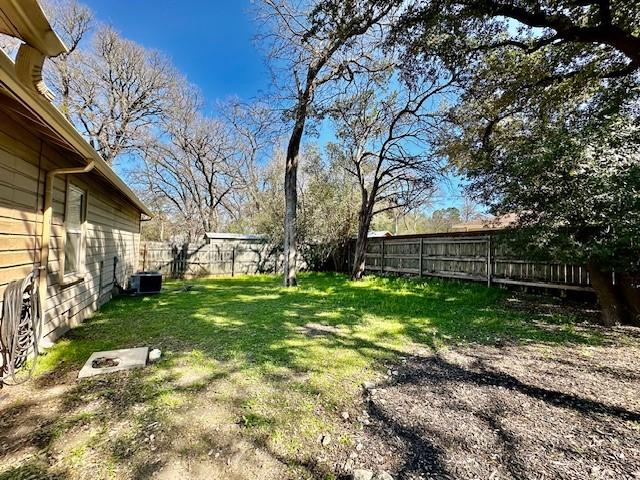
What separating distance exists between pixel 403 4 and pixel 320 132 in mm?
4465

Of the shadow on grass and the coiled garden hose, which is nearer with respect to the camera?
the shadow on grass

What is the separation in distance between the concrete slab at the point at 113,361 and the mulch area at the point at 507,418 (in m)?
2.18

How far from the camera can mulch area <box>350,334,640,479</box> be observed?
166 centimetres

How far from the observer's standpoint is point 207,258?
12.0 meters

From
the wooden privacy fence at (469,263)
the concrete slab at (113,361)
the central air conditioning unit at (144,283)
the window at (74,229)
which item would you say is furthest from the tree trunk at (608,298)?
the central air conditioning unit at (144,283)

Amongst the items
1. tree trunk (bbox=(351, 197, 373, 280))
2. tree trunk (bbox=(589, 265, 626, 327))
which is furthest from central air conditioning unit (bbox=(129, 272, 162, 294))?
tree trunk (bbox=(589, 265, 626, 327))

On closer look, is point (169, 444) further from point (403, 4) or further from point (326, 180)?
point (326, 180)

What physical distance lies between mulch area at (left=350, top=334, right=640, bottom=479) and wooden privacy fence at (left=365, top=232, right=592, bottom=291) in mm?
3135

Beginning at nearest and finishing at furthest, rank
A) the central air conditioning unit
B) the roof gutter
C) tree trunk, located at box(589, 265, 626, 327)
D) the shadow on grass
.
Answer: the shadow on grass, the roof gutter, tree trunk, located at box(589, 265, 626, 327), the central air conditioning unit

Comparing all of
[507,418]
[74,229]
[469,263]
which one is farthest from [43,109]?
[469,263]

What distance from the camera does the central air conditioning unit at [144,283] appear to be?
23.8 ft

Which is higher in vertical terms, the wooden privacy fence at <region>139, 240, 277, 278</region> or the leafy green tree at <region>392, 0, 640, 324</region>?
the leafy green tree at <region>392, 0, 640, 324</region>

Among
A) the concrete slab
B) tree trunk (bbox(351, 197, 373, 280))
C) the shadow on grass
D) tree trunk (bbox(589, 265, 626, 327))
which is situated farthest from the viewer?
tree trunk (bbox(351, 197, 373, 280))

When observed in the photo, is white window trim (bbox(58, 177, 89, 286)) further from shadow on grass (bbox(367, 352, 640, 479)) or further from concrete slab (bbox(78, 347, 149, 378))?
shadow on grass (bbox(367, 352, 640, 479))
